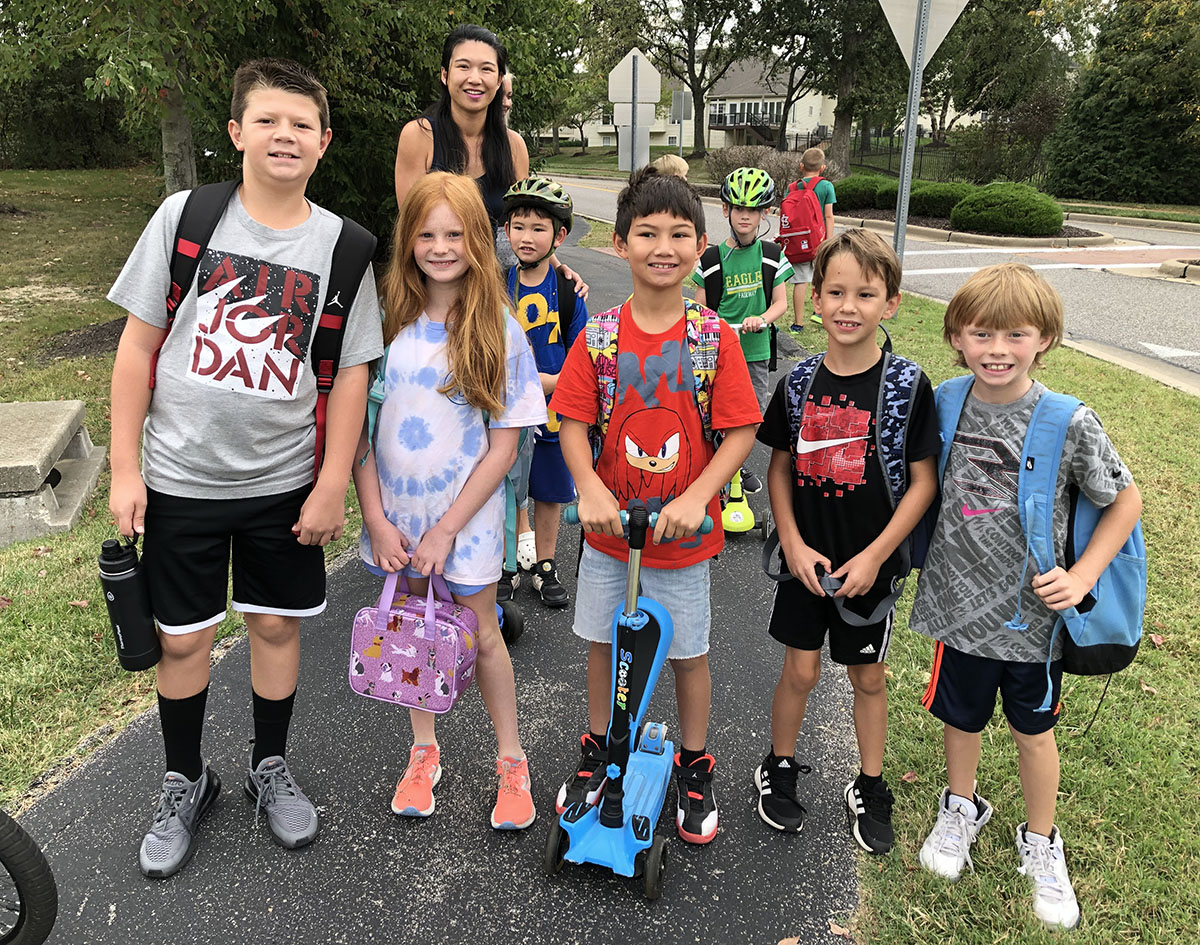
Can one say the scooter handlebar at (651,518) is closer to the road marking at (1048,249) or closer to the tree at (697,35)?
the road marking at (1048,249)

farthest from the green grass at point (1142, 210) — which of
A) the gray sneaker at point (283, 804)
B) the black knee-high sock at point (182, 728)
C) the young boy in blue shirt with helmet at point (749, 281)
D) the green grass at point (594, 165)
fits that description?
the black knee-high sock at point (182, 728)

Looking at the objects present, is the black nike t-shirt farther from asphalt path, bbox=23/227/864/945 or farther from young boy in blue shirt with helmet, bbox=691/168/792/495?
young boy in blue shirt with helmet, bbox=691/168/792/495

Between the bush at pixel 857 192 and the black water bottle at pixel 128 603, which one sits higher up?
the bush at pixel 857 192

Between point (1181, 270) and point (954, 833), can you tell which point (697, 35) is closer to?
point (1181, 270)

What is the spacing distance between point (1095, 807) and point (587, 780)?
1671mm

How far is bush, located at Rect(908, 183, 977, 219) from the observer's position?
20156 mm

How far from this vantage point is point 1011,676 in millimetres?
2324

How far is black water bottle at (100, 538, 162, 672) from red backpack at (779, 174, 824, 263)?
889cm

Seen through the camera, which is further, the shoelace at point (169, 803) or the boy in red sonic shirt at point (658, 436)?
the shoelace at point (169, 803)

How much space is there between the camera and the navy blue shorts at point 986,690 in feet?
7.53

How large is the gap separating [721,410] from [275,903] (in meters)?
1.91

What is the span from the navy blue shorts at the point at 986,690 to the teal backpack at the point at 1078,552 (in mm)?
133

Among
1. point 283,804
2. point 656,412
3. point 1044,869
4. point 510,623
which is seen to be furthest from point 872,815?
point 283,804

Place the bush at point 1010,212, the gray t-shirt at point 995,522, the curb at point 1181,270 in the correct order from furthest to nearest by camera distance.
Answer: the bush at point 1010,212
the curb at point 1181,270
the gray t-shirt at point 995,522
